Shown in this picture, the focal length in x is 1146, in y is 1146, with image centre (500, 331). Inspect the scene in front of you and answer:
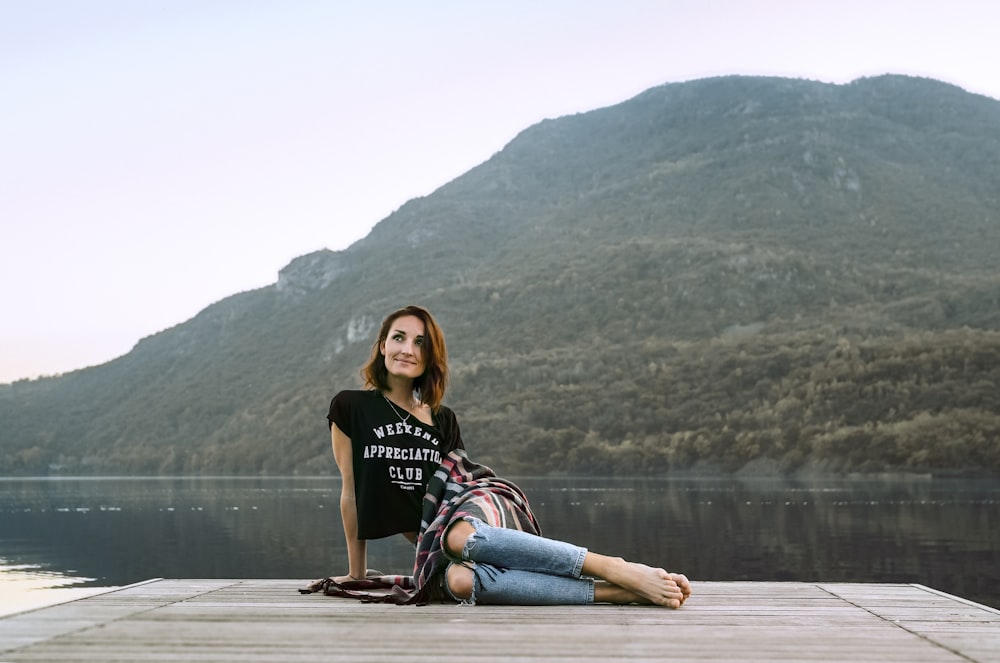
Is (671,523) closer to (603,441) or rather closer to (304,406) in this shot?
(603,441)

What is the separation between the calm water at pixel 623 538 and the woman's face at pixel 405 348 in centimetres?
1717

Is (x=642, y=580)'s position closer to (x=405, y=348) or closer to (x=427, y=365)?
(x=427, y=365)

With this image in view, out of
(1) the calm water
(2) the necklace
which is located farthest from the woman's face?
(1) the calm water

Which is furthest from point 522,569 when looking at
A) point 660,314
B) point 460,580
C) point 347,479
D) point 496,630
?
point 660,314

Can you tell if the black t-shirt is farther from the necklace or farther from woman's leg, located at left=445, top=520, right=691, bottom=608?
woman's leg, located at left=445, top=520, right=691, bottom=608

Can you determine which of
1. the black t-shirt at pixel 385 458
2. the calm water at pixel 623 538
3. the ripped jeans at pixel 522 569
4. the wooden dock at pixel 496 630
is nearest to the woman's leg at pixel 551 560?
the ripped jeans at pixel 522 569

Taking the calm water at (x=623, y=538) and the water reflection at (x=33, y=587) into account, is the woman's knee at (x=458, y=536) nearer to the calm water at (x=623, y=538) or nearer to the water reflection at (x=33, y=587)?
the water reflection at (x=33, y=587)

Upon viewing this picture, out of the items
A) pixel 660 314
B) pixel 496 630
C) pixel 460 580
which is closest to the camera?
pixel 496 630

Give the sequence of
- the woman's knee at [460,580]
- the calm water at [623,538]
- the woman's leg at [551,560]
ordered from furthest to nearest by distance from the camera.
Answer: the calm water at [623,538] < the woman's knee at [460,580] < the woman's leg at [551,560]

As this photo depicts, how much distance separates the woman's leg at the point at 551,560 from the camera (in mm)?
5430

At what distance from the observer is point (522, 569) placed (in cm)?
552

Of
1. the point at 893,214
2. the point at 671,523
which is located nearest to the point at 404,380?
the point at 671,523

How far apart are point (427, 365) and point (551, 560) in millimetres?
1282

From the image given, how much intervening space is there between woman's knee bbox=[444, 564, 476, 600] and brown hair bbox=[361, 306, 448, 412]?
0.92m
